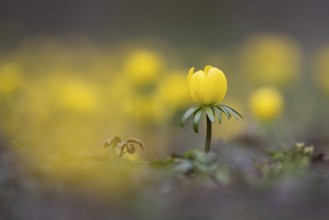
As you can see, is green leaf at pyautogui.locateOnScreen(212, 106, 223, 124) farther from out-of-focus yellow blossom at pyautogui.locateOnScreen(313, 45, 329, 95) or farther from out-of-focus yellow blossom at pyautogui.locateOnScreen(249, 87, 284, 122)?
out-of-focus yellow blossom at pyautogui.locateOnScreen(313, 45, 329, 95)

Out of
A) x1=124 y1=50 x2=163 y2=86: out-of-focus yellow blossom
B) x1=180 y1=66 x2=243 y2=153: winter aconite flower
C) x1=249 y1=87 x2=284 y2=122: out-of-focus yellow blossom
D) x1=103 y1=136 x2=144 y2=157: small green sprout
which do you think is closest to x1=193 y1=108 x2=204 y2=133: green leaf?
x1=180 y1=66 x2=243 y2=153: winter aconite flower

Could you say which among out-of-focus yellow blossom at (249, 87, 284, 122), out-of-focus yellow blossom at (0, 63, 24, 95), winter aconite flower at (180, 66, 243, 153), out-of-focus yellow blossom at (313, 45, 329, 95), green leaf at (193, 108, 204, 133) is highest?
out-of-focus yellow blossom at (313, 45, 329, 95)

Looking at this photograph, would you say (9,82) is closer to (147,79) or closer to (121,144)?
(147,79)

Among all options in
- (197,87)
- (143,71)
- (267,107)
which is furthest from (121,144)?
(143,71)

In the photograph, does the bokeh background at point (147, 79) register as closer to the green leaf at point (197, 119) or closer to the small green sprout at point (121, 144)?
the small green sprout at point (121, 144)

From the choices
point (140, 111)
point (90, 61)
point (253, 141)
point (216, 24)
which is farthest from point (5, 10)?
point (253, 141)

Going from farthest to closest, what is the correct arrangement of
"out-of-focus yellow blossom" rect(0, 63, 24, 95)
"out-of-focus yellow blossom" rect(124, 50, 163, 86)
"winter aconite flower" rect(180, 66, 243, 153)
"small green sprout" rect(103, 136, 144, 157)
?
"out-of-focus yellow blossom" rect(124, 50, 163, 86), "out-of-focus yellow blossom" rect(0, 63, 24, 95), "winter aconite flower" rect(180, 66, 243, 153), "small green sprout" rect(103, 136, 144, 157)

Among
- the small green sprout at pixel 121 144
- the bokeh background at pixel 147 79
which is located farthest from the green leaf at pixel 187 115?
the bokeh background at pixel 147 79
